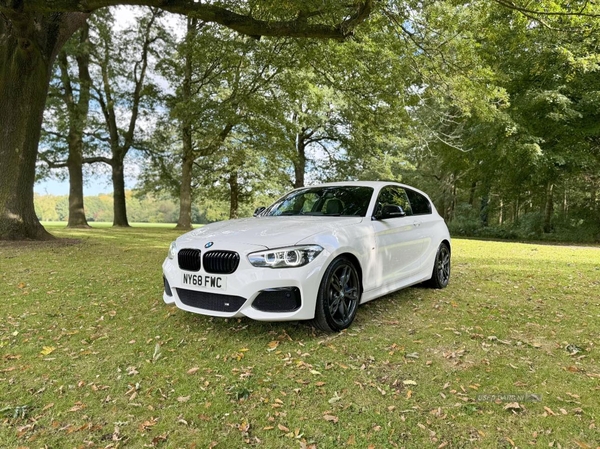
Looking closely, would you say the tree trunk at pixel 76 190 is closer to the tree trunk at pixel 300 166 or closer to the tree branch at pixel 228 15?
the tree trunk at pixel 300 166

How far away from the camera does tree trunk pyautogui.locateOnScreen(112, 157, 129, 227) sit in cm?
2270

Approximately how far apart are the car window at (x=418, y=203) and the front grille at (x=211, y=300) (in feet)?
10.6

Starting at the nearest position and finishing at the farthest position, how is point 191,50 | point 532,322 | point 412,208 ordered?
point 532,322
point 412,208
point 191,50

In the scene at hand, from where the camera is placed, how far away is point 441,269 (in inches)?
243

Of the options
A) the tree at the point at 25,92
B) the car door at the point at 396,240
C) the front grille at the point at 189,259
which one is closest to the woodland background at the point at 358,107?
the tree at the point at 25,92

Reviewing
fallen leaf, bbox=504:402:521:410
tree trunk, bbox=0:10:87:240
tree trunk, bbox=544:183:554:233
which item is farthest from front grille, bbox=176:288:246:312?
tree trunk, bbox=544:183:554:233

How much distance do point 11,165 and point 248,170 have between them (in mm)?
16378

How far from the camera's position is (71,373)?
3211mm

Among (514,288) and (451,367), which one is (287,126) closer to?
(514,288)

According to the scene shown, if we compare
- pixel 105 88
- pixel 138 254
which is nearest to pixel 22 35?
pixel 138 254

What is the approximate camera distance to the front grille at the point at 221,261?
362 cm

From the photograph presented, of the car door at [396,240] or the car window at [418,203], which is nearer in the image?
the car door at [396,240]

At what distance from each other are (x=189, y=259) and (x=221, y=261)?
43cm

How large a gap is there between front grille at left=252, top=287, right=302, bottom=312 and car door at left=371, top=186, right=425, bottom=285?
1328mm
